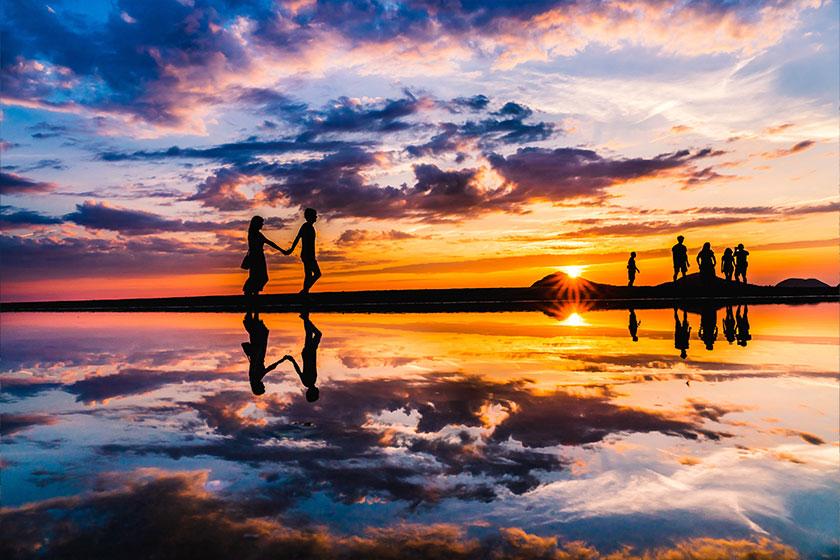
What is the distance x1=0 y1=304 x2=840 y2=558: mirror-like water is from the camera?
2.35 metres

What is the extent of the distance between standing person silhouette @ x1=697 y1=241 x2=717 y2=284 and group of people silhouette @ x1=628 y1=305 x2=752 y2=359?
1207 centimetres

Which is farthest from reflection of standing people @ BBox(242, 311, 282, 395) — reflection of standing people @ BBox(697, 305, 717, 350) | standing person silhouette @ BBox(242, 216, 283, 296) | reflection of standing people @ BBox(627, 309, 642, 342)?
reflection of standing people @ BBox(697, 305, 717, 350)

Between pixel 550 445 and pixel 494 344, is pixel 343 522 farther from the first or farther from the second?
pixel 494 344

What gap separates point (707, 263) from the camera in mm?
25969

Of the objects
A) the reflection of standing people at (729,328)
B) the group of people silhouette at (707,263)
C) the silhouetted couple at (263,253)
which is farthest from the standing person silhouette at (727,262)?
the silhouetted couple at (263,253)

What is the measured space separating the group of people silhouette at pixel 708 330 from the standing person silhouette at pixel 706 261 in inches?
475

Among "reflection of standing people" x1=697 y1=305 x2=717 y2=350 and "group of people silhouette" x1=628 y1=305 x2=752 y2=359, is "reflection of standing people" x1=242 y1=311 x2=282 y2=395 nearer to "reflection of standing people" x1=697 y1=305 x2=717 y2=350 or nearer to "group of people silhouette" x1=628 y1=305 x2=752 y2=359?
"group of people silhouette" x1=628 y1=305 x2=752 y2=359

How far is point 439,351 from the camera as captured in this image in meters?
8.38

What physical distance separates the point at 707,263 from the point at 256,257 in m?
20.6

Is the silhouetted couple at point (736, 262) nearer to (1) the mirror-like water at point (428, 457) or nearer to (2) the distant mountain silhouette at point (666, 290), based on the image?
(2) the distant mountain silhouette at point (666, 290)

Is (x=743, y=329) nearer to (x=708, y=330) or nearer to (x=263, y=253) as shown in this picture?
(x=708, y=330)

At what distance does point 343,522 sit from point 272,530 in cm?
30

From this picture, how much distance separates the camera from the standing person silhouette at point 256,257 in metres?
16.2

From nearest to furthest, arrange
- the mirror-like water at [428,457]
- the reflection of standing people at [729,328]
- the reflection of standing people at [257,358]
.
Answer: the mirror-like water at [428,457] → the reflection of standing people at [257,358] → the reflection of standing people at [729,328]
